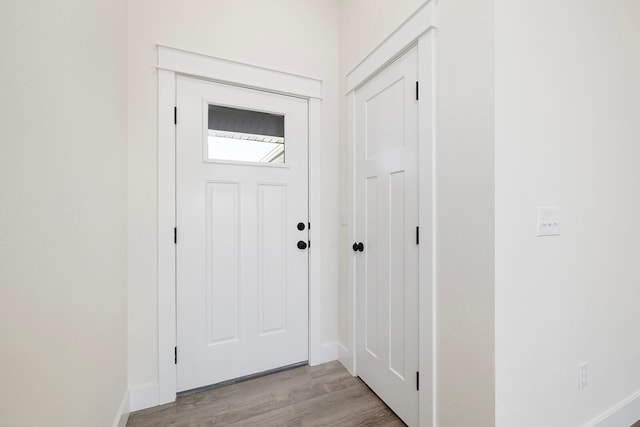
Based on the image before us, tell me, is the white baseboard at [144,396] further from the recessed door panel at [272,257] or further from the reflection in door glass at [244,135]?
the reflection in door glass at [244,135]

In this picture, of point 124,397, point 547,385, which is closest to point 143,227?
point 124,397

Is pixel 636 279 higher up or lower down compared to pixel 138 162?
lower down

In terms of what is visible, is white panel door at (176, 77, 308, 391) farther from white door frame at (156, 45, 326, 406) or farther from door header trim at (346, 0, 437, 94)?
door header trim at (346, 0, 437, 94)

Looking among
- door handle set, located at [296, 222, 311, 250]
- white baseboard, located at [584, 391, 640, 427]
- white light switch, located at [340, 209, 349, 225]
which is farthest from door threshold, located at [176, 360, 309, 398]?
white baseboard, located at [584, 391, 640, 427]

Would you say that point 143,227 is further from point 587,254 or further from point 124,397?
point 587,254

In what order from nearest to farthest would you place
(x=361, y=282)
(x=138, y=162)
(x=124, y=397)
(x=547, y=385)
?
(x=547, y=385), (x=124, y=397), (x=138, y=162), (x=361, y=282)

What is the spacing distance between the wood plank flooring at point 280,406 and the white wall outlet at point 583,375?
0.93 metres

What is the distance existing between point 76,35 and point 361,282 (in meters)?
1.93

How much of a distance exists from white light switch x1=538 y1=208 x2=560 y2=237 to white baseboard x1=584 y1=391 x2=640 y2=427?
1032 mm

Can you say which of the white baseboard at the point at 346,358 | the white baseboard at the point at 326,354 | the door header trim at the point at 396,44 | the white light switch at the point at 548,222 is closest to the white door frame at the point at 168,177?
the door header trim at the point at 396,44

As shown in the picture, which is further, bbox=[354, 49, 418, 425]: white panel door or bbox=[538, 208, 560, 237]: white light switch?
bbox=[354, 49, 418, 425]: white panel door

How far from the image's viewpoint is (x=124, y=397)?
5.10 ft

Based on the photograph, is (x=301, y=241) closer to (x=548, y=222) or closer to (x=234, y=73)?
(x=234, y=73)

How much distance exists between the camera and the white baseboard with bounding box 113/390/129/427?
1411mm
